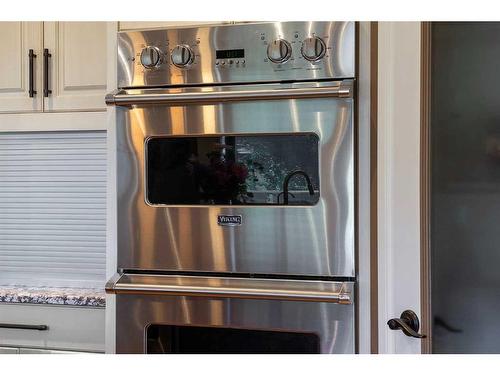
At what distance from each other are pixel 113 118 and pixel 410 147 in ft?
2.73

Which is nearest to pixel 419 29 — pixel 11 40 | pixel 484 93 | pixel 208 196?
pixel 484 93

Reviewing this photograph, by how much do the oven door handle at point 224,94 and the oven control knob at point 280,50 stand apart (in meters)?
0.08

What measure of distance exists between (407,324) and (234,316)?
0.46m

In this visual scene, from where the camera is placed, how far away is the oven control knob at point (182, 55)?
1.24m

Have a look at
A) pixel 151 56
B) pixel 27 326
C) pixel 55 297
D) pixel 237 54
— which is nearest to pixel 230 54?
pixel 237 54

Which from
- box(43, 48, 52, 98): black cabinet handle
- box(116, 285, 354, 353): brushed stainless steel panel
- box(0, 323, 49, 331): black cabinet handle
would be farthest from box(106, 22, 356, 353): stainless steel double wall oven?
box(43, 48, 52, 98): black cabinet handle

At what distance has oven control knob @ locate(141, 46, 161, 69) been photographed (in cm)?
126

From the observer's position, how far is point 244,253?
1.22 meters

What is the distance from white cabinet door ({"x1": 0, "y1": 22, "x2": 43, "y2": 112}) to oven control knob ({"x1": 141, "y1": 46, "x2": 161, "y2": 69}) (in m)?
0.68

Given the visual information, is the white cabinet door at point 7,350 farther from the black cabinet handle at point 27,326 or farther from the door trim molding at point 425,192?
the door trim molding at point 425,192

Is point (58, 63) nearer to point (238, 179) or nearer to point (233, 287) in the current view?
point (238, 179)

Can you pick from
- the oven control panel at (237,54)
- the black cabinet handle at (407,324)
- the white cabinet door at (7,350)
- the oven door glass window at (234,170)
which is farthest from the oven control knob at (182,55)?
the white cabinet door at (7,350)

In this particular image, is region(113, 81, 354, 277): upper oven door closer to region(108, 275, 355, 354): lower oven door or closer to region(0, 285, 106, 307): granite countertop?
region(108, 275, 355, 354): lower oven door

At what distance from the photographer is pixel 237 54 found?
1229 mm
